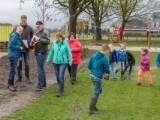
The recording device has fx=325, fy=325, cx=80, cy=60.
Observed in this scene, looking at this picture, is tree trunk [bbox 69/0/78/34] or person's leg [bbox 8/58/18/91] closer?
person's leg [bbox 8/58/18/91]

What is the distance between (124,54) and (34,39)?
4353 millimetres

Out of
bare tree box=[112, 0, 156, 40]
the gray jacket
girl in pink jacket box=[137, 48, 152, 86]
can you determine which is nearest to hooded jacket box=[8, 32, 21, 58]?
the gray jacket

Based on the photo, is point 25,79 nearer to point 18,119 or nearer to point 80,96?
point 80,96

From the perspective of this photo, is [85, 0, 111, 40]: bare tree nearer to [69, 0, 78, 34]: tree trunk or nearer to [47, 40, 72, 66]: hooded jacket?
[69, 0, 78, 34]: tree trunk

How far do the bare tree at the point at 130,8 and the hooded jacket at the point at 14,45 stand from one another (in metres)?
33.6

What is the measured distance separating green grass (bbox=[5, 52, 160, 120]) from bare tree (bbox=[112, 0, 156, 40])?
107 feet

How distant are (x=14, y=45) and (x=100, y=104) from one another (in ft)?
9.17

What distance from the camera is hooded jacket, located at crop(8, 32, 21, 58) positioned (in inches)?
338

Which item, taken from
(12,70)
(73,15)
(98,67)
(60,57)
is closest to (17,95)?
(12,70)

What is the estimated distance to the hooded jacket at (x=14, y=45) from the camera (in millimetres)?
8594

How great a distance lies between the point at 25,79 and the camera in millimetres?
10547

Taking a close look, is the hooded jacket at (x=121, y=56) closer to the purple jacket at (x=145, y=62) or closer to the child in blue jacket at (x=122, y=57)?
Answer: the child in blue jacket at (x=122, y=57)

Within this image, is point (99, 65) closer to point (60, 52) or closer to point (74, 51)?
point (60, 52)

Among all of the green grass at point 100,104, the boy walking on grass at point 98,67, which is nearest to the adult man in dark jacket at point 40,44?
the green grass at point 100,104
